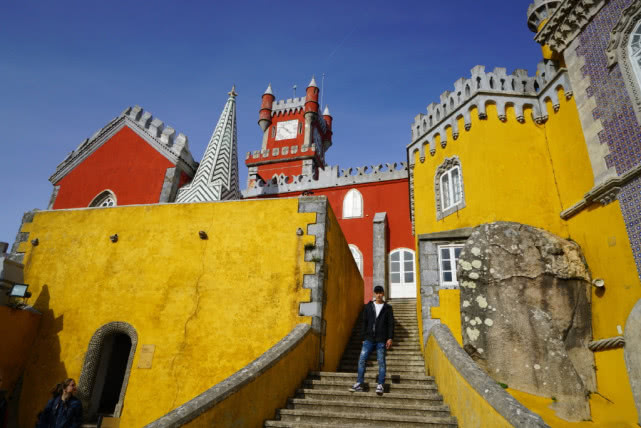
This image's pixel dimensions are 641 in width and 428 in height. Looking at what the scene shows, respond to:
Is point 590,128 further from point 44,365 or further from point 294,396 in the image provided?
point 44,365

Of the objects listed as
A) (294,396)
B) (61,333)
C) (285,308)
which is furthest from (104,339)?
(294,396)

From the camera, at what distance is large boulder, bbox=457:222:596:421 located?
676 centimetres

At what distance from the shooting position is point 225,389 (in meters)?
4.67

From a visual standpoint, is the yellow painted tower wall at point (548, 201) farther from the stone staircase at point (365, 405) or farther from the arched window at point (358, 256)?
the arched window at point (358, 256)

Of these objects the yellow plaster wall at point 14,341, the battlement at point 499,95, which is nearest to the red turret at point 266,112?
the battlement at point 499,95

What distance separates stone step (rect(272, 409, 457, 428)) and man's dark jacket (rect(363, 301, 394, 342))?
1.42 meters

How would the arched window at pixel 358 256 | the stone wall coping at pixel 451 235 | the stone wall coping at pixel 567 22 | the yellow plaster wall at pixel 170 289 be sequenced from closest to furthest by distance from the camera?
the yellow plaster wall at pixel 170 289 → the stone wall coping at pixel 567 22 → the stone wall coping at pixel 451 235 → the arched window at pixel 358 256

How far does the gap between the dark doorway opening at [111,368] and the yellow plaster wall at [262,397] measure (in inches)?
172

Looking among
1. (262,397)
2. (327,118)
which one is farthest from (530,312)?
(327,118)

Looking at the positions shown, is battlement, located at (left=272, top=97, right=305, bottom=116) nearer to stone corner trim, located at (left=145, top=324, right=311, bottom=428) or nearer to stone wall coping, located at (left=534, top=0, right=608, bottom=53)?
stone wall coping, located at (left=534, top=0, right=608, bottom=53)

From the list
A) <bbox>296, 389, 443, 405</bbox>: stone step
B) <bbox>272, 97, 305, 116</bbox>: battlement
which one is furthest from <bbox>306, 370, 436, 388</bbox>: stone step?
<bbox>272, 97, 305, 116</bbox>: battlement

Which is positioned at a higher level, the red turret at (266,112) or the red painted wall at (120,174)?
the red turret at (266,112)

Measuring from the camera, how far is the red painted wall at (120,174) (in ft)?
50.9

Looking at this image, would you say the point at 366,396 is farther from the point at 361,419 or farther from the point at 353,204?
the point at 353,204
